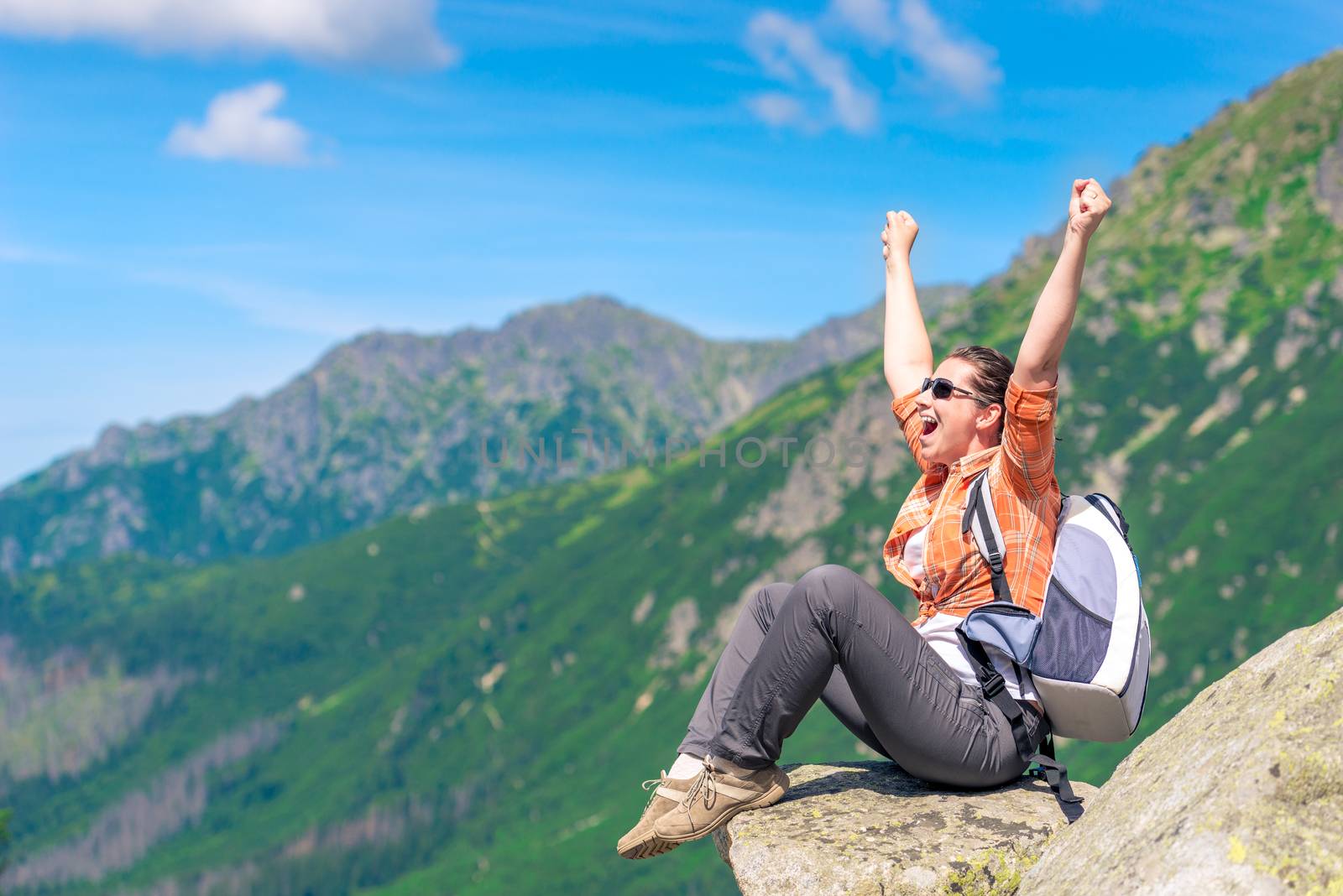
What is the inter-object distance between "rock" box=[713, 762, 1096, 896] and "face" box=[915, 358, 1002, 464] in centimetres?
360

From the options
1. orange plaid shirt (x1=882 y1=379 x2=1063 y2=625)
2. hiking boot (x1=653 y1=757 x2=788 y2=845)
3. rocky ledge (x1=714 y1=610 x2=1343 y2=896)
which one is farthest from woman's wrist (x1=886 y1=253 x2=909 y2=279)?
hiking boot (x1=653 y1=757 x2=788 y2=845)

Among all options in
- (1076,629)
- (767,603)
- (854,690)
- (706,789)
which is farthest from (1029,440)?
(706,789)

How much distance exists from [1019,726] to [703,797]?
Result: 328cm

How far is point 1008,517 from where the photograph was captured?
10.3m

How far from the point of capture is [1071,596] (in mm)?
9914

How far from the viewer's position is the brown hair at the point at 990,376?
10922 millimetres

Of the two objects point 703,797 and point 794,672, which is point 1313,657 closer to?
point 794,672

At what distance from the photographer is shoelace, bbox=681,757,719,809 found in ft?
36.5

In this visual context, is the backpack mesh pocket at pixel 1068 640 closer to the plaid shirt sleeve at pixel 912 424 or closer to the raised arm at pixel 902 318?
the plaid shirt sleeve at pixel 912 424

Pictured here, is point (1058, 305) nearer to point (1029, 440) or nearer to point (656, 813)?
point (1029, 440)

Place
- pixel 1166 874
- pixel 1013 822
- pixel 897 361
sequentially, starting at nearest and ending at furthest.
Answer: pixel 1166 874 → pixel 1013 822 → pixel 897 361

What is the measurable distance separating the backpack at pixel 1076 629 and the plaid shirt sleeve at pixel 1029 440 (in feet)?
1.17

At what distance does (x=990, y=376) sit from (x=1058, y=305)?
166cm

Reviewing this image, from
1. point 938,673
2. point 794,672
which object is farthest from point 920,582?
point 794,672
